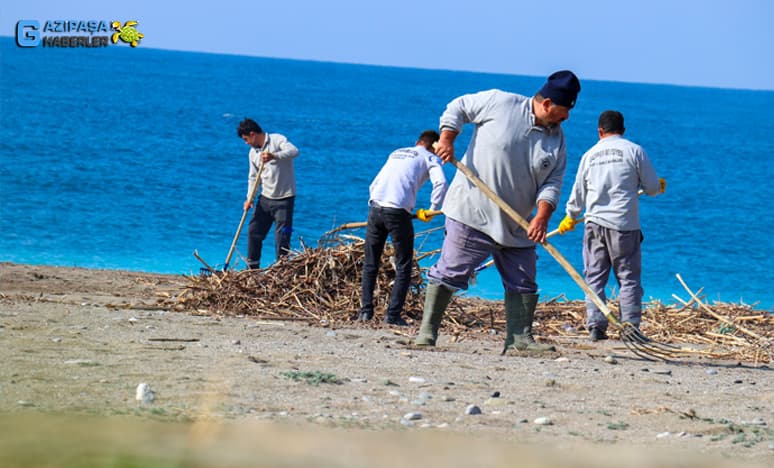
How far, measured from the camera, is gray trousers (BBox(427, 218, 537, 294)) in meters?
7.20

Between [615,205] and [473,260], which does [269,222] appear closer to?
[615,205]

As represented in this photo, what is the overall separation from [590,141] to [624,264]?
224 feet

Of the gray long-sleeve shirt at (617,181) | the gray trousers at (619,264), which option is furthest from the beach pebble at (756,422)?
the gray long-sleeve shirt at (617,181)

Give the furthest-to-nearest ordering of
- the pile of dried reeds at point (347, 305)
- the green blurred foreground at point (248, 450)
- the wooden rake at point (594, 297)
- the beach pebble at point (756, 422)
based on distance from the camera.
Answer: the pile of dried reeds at point (347, 305), the wooden rake at point (594, 297), the beach pebble at point (756, 422), the green blurred foreground at point (248, 450)

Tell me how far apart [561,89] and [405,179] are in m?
2.76

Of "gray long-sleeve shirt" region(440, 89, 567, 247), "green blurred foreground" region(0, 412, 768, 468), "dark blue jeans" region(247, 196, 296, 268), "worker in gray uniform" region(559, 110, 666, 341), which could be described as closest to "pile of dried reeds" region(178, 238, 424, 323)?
"dark blue jeans" region(247, 196, 296, 268)

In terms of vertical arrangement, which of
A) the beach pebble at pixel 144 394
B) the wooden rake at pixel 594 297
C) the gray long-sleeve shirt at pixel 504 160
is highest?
the gray long-sleeve shirt at pixel 504 160

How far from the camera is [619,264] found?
8750 mm

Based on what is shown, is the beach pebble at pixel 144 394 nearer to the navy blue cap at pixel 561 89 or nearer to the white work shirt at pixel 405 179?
the navy blue cap at pixel 561 89

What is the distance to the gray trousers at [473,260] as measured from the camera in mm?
7199

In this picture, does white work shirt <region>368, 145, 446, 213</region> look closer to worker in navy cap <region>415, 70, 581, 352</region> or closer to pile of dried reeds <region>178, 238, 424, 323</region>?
pile of dried reeds <region>178, 238, 424, 323</region>

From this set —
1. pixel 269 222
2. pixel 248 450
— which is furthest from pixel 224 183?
pixel 248 450

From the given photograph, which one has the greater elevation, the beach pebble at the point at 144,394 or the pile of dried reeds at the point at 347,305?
the pile of dried reeds at the point at 347,305

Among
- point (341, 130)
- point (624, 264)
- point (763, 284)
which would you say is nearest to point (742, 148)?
point (341, 130)
